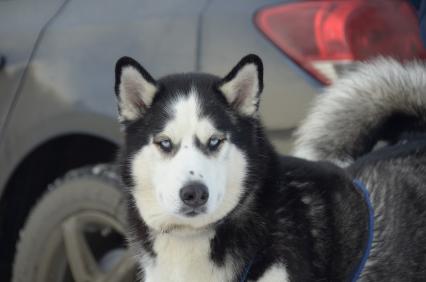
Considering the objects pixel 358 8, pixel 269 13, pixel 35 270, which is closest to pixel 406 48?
pixel 358 8

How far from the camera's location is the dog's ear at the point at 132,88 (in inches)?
144

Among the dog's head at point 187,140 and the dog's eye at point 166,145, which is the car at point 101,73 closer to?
the dog's head at point 187,140

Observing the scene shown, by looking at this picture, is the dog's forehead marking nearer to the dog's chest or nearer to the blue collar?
the dog's chest

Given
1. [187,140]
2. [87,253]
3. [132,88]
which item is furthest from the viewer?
[87,253]

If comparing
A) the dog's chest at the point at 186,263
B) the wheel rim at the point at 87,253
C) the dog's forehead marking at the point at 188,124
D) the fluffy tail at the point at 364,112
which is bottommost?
the wheel rim at the point at 87,253

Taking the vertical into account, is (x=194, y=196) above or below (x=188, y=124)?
below

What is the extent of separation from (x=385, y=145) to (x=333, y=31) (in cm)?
59

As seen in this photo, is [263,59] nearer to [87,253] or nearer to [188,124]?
[188,124]

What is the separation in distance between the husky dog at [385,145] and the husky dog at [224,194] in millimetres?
133

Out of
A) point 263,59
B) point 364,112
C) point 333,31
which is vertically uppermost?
point 333,31

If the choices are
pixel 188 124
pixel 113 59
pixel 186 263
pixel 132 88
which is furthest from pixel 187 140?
pixel 113 59

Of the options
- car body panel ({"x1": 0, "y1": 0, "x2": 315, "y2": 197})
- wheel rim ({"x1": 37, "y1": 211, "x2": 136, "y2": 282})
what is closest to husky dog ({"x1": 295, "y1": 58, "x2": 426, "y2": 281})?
car body panel ({"x1": 0, "y1": 0, "x2": 315, "y2": 197})

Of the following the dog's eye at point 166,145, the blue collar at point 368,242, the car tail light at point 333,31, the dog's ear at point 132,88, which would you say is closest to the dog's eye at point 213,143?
the dog's eye at point 166,145

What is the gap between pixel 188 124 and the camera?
141 inches
